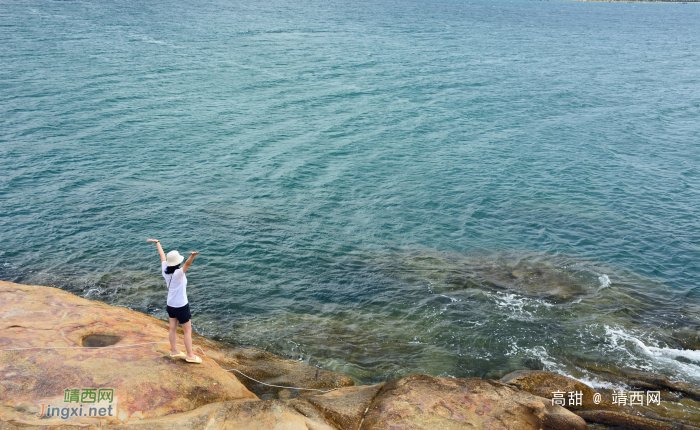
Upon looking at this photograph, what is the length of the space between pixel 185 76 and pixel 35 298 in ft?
138

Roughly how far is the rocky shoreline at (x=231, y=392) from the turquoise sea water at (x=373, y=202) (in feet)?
6.18

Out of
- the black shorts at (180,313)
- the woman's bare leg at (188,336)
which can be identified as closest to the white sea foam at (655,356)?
the woman's bare leg at (188,336)

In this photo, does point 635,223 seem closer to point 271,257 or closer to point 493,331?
point 493,331

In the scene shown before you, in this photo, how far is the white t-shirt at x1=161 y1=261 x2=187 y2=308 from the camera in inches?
457

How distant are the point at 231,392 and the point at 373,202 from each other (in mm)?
17789

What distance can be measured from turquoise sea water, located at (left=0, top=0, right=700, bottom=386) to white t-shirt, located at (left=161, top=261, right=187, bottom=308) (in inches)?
213

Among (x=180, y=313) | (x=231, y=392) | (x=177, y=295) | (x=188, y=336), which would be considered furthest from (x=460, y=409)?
(x=177, y=295)

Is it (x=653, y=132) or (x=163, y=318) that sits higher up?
(x=653, y=132)

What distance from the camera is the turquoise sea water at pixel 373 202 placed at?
17.6 metres

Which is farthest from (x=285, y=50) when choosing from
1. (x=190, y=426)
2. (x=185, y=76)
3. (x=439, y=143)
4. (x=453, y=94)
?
(x=190, y=426)

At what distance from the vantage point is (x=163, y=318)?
17.6m

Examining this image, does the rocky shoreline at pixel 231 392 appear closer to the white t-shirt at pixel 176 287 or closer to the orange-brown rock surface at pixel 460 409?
the orange-brown rock surface at pixel 460 409

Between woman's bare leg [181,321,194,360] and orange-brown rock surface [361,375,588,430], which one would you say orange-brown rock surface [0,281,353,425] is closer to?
woman's bare leg [181,321,194,360]

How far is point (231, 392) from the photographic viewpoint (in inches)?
462
